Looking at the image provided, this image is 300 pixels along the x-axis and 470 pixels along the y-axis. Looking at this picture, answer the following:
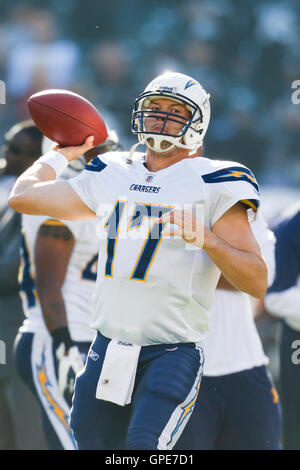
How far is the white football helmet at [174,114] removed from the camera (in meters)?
2.23

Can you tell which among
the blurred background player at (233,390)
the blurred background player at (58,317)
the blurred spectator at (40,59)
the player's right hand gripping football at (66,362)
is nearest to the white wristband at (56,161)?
the blurred background player at (58,317)

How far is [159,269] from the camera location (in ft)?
6.92

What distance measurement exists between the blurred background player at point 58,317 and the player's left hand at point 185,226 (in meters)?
1.03

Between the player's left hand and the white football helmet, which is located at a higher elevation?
the white football helmet

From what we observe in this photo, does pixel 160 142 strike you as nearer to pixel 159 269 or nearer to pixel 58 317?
pixel 159 269

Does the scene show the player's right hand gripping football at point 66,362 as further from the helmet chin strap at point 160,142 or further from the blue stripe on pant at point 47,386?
the helmet chin strap at point 160,142

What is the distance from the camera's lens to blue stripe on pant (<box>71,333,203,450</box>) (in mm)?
1998

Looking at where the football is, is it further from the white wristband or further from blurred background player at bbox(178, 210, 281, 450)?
blurred background player at bbox(178, 210, 281, 450)

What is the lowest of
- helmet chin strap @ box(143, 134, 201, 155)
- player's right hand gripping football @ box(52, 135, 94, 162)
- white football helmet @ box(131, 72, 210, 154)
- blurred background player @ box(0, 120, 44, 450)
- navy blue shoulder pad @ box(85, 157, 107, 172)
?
blurred background player @ box(0, 120, 44, 450)

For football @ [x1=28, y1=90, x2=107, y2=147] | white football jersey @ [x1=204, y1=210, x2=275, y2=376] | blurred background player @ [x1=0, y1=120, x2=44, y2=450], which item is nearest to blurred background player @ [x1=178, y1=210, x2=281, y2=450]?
white football jersey @ [x1=204, y1=210, x2=275, y2=376]

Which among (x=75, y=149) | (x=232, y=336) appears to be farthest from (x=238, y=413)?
(x=75, y=149)

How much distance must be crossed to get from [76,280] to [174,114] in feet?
3.52

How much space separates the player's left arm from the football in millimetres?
592
